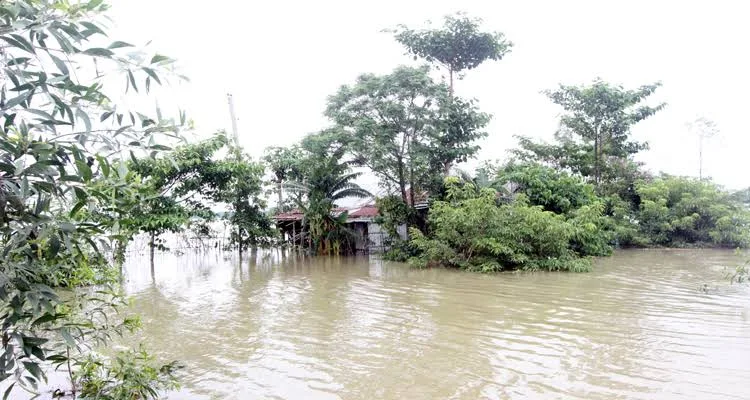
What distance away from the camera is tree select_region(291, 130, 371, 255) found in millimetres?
18219

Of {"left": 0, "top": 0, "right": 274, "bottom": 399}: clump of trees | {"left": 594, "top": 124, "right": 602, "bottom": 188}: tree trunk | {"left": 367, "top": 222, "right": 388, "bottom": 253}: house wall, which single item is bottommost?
{"left": 367, "top": 222, "right": 388, "bottom": 253}: house wall

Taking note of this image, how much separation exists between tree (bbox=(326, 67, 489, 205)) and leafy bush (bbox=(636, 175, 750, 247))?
23.8ft

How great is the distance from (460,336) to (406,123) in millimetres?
10598

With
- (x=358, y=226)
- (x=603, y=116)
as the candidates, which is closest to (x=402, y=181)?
(x=358, y=226)

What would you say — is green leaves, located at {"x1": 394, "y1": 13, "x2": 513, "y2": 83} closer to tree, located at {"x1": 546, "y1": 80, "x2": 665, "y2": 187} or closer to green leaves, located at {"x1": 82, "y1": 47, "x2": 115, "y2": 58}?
tree, located at {"x1": 546, "y1": 80, "x2": 665, "y2": 187}

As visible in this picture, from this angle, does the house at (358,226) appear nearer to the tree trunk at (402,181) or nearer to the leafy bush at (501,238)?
the tree trunk at (402,181)

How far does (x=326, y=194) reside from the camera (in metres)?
18.7

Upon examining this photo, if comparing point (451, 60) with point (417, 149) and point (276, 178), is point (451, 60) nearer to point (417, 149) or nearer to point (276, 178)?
point (417, 149)

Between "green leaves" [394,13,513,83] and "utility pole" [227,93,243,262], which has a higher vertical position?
"green leaves" [394,13,513,83]

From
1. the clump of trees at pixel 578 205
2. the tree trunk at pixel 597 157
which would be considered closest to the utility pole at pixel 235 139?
the clump of trees at pixel 578 205

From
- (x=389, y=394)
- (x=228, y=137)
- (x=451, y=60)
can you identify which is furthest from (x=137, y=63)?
(x=451, y=60)

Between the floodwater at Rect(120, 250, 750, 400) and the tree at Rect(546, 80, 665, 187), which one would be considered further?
the tree at Rect(546, 80, 665, 187)

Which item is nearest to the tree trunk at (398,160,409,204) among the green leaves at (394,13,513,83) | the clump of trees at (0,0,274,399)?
the green leaves at (394,13,513,83)

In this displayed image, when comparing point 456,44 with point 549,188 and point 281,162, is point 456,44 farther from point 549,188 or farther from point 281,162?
point 281,162
